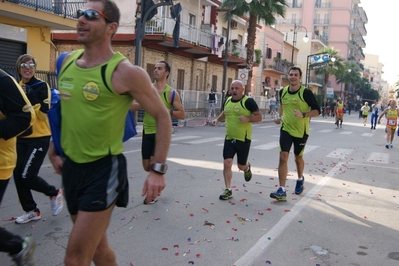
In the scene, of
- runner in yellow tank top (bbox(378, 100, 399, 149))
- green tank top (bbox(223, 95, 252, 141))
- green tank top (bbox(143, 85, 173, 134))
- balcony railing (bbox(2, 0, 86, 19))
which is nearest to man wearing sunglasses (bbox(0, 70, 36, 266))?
green tank top (bbox(143, 85, 173, 134))

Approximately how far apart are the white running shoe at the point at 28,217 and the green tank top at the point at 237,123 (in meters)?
3.07

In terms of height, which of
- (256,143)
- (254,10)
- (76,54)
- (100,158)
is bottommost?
(256,143)

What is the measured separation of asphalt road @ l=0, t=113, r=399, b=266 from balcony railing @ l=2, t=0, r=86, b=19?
36.3ft

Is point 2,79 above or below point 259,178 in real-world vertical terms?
above

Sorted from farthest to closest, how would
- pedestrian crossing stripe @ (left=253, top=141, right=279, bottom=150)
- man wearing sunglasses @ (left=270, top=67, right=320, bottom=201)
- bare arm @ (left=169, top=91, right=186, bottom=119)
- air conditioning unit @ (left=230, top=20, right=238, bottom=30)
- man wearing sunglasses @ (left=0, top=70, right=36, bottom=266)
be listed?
air conditioning unit @ (left=230, top=20, right=238, bottom=30) → pedestrian crossing stripe @ (left=253, top=141, right=279, bottom=150) → man wearing sunglasses @ (left=270, top=67, right=320, bottom=201) → bare arm @ (left=169, top=91, right=186, bottom=119) → man wearing sunglasses @ (left=0, top=70, right=36, bottom=266)

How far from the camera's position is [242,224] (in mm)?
5703

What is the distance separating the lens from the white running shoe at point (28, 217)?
520 cm

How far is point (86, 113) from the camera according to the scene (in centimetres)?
269

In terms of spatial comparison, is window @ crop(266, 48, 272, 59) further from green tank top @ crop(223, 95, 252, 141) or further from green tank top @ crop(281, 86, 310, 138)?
green tank top @ crop(223, 95, 252, 141)

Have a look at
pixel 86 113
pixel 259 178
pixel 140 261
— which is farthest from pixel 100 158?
pixel 259 178

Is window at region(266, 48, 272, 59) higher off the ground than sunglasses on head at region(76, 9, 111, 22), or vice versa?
window at region(266, 48, 272, 59)

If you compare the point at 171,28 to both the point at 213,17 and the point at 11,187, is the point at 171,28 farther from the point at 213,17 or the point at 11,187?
the point at 11,187

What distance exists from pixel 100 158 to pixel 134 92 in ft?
1.49

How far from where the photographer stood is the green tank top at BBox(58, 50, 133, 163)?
2.65 metres
